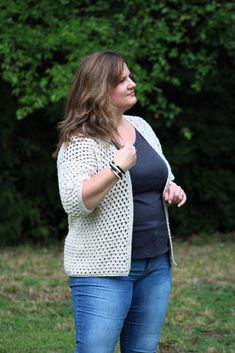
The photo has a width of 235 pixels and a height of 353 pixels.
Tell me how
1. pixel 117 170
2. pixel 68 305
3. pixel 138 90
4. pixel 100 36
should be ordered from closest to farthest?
pixel 117 170 < pixel 68 305 < pixel 138 90 < pixel 100 36

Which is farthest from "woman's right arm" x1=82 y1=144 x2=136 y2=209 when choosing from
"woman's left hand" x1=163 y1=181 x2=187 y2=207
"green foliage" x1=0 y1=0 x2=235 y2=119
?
"green foliage" x1=0 y1=0 x2=235 y2=119

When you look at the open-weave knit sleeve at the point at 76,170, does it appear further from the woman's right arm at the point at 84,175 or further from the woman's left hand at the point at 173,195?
the woman's left hand at the point at 173,195

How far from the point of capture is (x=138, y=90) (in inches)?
325

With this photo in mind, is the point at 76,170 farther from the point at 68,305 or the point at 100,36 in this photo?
the point at 100,36

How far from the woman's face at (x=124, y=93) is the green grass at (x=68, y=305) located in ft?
7.48

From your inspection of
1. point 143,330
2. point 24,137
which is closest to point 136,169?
point 143,330

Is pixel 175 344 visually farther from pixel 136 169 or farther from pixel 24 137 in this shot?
pixel 24 137

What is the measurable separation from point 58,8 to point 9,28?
0.66 m

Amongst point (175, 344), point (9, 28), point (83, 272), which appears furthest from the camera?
point (9, 28)

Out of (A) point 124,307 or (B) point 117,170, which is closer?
(B) point 117,170

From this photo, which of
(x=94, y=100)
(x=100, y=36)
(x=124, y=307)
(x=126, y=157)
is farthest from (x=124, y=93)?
(x=100, y=36)

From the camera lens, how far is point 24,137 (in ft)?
34.1

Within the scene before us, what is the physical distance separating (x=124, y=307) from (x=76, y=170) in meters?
0.58

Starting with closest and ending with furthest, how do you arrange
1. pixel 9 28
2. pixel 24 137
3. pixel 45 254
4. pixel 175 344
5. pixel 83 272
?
pixel 83 272
pixel 175 344
pixel 9 28
pixel 45 254
pixel 24 137
